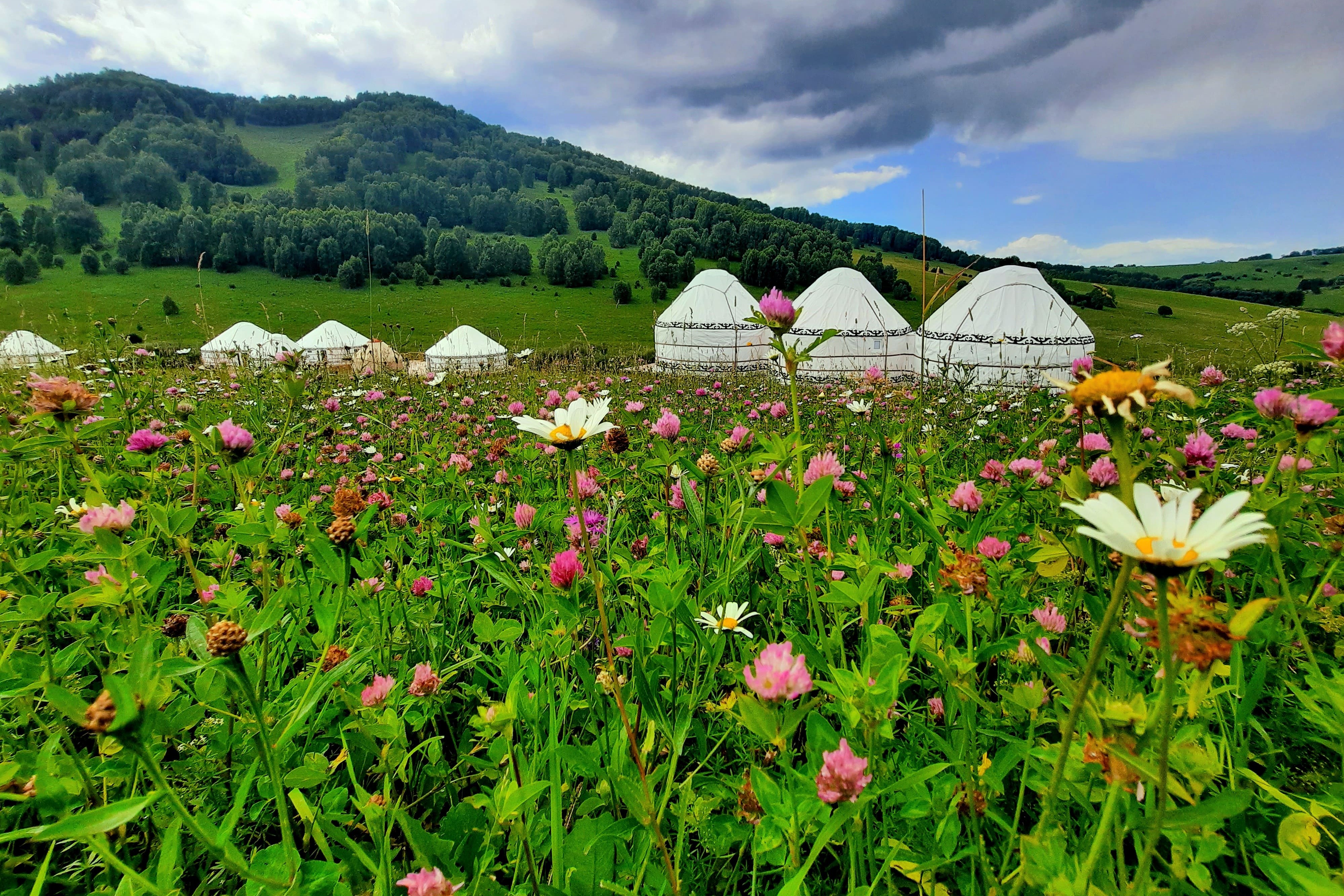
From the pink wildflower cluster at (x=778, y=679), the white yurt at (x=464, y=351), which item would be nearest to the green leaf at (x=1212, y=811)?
the pink wildflower cluster at (x=778, y=679)

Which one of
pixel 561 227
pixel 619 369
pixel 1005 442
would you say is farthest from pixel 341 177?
pixel 1005 442

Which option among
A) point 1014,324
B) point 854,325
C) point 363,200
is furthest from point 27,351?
point 363,200

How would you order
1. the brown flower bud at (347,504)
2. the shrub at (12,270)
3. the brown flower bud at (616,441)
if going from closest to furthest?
the brown flower bud at (347,504)
the brown flower bud at (616,441)
the shrub at (12,270)

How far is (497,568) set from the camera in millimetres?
1133

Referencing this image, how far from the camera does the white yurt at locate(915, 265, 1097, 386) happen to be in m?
15.0

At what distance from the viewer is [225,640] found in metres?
0.65

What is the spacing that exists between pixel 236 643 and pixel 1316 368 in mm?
6190

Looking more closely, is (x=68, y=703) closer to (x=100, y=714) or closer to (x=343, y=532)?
(x=100, y=714)

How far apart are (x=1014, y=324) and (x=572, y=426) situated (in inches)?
687

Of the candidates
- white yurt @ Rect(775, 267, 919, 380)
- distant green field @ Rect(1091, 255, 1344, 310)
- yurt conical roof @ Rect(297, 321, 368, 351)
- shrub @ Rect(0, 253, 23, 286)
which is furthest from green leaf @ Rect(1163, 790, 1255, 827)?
distant green field @ Rect(1091, 255, 1344, 310)

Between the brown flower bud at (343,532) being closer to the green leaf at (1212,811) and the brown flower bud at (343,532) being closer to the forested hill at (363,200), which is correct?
the green leaf at (1212,811)

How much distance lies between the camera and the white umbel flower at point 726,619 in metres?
1.06

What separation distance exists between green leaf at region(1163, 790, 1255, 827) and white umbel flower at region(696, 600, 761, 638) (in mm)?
605

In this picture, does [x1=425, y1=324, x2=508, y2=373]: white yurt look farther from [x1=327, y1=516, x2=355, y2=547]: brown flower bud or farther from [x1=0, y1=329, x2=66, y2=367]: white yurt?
[x1=327, y1=516, x2=355, y2=547]: brown flower bud
